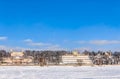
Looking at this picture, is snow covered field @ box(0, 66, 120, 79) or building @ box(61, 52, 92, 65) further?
building @ box(61, 52, 92, 65)

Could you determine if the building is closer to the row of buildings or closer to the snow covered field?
the row of buildings

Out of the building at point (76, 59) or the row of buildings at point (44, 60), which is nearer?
the row of buildings at point (44, 60)

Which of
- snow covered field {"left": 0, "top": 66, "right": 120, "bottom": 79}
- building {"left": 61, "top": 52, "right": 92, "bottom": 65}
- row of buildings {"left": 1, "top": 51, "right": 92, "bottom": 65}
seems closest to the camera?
snow covered field {"left": 0, "top": 66, "right": 120, "bottom": 79}

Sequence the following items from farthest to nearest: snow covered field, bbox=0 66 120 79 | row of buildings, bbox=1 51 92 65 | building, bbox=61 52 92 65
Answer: building, bbox=61 52 92 65
row of buildings, bbox=1 51 92 65
snow covered field, bbox=0 66 120 79

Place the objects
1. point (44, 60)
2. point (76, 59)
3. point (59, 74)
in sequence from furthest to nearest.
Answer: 1. point (76, 59)
2. point (44, 60)
3. point (59, 74)

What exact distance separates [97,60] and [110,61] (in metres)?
4.90

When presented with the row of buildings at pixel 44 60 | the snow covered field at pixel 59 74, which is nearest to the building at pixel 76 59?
the row of buildings at pixel 44 60

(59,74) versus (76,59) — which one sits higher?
(76,59)

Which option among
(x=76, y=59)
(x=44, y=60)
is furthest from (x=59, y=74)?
(x=76, y=59)

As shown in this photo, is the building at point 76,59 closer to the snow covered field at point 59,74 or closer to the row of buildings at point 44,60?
the row of buildings at point 44,60

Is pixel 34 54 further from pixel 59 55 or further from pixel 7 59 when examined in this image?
pixel 7 59

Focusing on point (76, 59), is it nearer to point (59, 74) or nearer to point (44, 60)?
point (44, 60)

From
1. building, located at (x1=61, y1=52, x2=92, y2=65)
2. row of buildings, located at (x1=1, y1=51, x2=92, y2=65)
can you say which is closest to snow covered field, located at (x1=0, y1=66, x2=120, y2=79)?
row of buildings, located at (x1=1, y1=51, x2=92, y2=65)

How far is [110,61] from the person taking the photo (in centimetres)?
16238
